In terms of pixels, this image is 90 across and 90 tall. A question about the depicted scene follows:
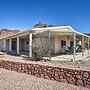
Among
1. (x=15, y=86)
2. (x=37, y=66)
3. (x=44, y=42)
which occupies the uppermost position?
(x=44, y=42)

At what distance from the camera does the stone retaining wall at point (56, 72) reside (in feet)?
23.5

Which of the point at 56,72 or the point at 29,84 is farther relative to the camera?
the point at 56,72

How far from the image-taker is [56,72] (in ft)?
26.5

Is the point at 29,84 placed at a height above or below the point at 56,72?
below

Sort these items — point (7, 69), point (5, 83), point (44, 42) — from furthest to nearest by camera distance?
point (44, 42) → point (7, 69) → point (5, 83)

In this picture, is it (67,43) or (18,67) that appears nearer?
(18,67)

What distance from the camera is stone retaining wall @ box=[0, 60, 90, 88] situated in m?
7.16

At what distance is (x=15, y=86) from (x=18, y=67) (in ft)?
9.29

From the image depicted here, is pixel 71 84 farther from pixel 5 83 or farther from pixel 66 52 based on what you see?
pixel 66 52

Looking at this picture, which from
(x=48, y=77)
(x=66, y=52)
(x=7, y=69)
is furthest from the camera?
(x=66, y=52)

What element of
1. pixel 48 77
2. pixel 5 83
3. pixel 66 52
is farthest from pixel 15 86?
pixel 66 52

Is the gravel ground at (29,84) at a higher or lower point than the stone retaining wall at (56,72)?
lower

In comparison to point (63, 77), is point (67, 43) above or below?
above

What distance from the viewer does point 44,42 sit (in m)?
17.4
